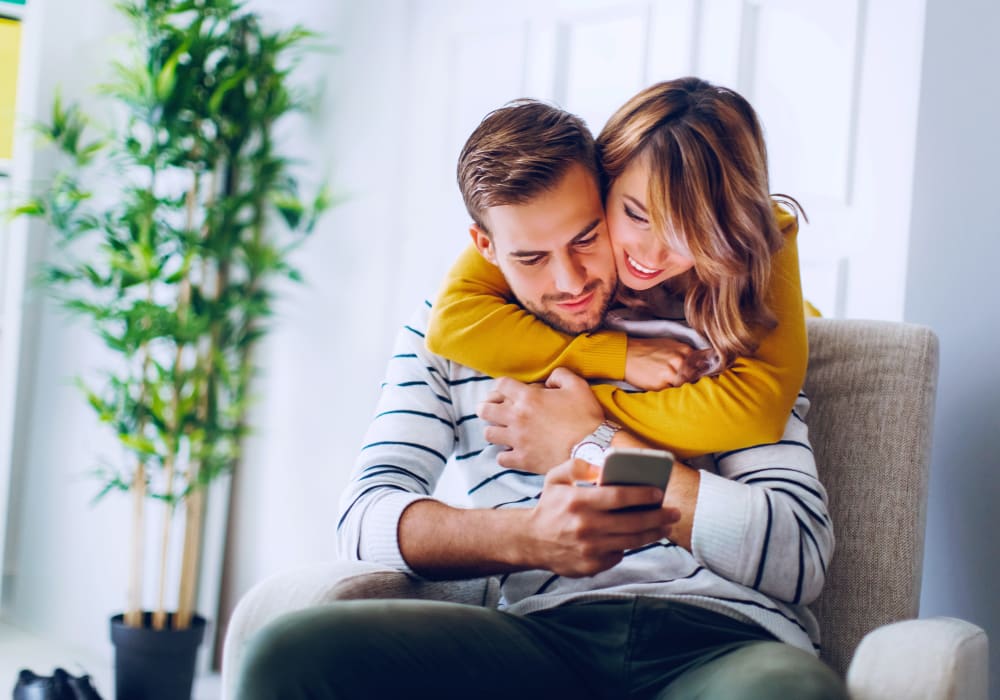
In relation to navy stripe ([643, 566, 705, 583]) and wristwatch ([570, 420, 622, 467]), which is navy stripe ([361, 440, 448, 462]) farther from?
navy stripe ([643, 566, 705, 583])

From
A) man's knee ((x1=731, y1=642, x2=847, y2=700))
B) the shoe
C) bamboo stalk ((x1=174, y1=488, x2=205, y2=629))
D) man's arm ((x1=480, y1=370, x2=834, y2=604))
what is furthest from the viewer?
bamboo stalk ((x1=174, y1=488, x2=205, y2=629))

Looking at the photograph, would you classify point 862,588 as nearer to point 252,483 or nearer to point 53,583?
point 252,483

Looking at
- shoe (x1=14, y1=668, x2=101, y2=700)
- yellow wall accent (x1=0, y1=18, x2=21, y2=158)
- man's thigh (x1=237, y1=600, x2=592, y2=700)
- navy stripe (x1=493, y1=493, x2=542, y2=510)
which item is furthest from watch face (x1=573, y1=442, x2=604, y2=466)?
yellow wall accent (x1=0, y1=18, x2=21, y2=158)

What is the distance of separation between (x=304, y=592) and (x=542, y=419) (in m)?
0.36

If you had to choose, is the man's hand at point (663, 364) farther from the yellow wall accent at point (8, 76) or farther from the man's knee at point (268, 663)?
the yellow wall accent at point (8, 76)

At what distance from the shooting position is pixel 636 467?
1.00 metres

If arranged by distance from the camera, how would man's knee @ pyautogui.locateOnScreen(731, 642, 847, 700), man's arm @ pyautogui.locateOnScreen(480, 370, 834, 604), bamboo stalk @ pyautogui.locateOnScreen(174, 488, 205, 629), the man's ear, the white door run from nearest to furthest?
1. man's knee @ pyautogui.locateOnScreen(731, 642, 847, 700)
2. man's arm @ pyautogui.locateOnScreen(480, 370, 834, 604)
3. the man's ear
4. the white door
5. bamboo stalk @ pyautogui.locateOnScreen(174, 488, 205, 629)

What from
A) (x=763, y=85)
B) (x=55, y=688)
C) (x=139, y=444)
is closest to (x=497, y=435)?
(x=763, y=85)

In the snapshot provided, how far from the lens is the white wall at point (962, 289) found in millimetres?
1617

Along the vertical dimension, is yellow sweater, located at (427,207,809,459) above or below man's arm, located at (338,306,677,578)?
above

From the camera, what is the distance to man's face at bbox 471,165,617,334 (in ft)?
4.17

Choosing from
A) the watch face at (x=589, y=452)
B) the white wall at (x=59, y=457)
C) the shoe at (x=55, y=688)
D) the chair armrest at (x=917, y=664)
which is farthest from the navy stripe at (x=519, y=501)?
the white wall at (x=59, y=457)

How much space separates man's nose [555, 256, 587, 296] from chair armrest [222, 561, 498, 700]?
41cm

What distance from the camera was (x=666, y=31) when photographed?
213 cm
